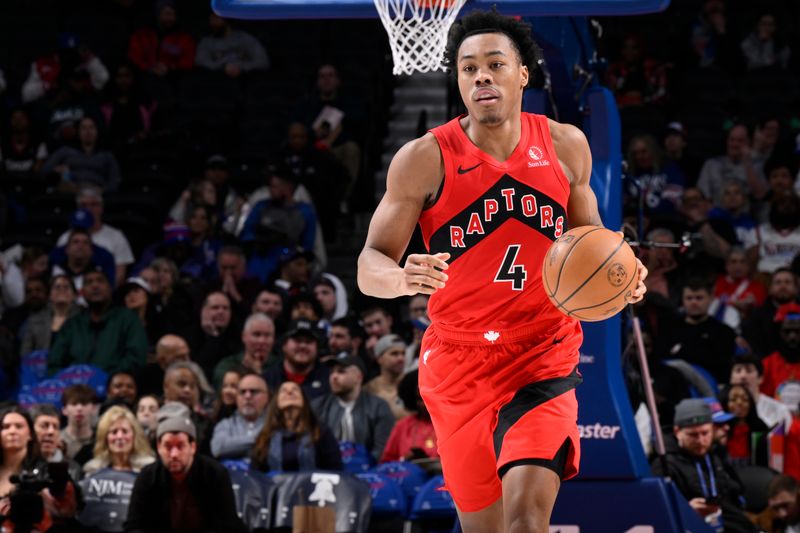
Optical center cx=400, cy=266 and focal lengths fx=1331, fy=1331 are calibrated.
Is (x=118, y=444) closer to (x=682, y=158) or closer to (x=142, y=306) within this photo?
(x=142, y=306)

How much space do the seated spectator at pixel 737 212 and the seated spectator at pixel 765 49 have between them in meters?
2.91

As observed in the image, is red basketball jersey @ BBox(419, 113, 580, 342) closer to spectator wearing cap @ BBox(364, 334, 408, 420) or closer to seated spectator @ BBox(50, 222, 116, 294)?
spectator wearing cap @ BBox(364, 334, 408, 420)

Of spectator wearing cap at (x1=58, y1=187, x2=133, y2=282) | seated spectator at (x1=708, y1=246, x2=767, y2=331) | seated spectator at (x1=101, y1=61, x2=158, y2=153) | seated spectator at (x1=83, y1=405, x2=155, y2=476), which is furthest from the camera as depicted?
seated spectator at (x1=101, y1=61, x2=158, y2=153)

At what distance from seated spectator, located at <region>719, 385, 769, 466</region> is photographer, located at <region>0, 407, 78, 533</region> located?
181 inches

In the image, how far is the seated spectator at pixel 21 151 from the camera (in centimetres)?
1438

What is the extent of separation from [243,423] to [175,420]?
0.88 m

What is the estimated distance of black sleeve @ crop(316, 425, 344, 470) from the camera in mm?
9047

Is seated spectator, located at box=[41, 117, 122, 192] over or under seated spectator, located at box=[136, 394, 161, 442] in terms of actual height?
over

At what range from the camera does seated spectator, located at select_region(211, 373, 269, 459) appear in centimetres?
945

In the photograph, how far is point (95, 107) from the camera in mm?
14531

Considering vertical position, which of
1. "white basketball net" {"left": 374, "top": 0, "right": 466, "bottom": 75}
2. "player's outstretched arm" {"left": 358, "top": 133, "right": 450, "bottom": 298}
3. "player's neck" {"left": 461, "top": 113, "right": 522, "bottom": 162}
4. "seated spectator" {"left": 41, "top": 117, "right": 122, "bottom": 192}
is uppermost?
"seated spectator" {"left": 41, "top": 117, "right": 122, "bottom": 192}

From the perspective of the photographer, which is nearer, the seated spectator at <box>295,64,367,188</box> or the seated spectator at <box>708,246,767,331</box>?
the seated spectator at <box>708,246,767,331</box>

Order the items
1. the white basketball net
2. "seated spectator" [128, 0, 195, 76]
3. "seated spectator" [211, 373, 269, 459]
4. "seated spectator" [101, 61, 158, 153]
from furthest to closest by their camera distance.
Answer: "seated spectator" [128, 0, 195, 76], "seated spectator" [101, 61, 158, 153], "seated spectator" [211, 373, 269, 459], the white basketball net

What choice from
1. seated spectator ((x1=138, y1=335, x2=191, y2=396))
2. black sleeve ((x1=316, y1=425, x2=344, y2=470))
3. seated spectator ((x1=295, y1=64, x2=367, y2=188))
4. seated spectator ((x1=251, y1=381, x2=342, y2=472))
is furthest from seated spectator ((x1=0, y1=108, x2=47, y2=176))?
black sleeve ((x1=316, y1=425, x2=344, y2=470))
